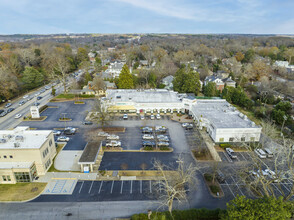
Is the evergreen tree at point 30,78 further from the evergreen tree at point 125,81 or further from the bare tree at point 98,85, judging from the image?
the evergreen tree at point 125,81

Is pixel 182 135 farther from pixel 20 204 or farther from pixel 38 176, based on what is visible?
pixel 20 204

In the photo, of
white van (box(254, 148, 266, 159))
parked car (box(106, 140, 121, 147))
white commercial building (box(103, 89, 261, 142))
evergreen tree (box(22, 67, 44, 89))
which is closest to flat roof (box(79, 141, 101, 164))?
parked car (box(106, 140, 121, 147))

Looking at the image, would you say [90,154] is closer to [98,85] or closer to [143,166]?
[143,166]

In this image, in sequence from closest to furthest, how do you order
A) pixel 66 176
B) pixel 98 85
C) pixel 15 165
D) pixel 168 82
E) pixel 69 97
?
pixel 15 165 → pixel 66 176 → pixel 69 97 → pixel 98 85 → pixel 168 82

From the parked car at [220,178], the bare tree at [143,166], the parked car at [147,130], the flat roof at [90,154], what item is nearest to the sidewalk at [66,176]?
the flat roof at [90,154]

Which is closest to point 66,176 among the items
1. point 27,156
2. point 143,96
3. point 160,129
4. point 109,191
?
point 27,156

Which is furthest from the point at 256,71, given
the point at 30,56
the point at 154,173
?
the point at 30,56
